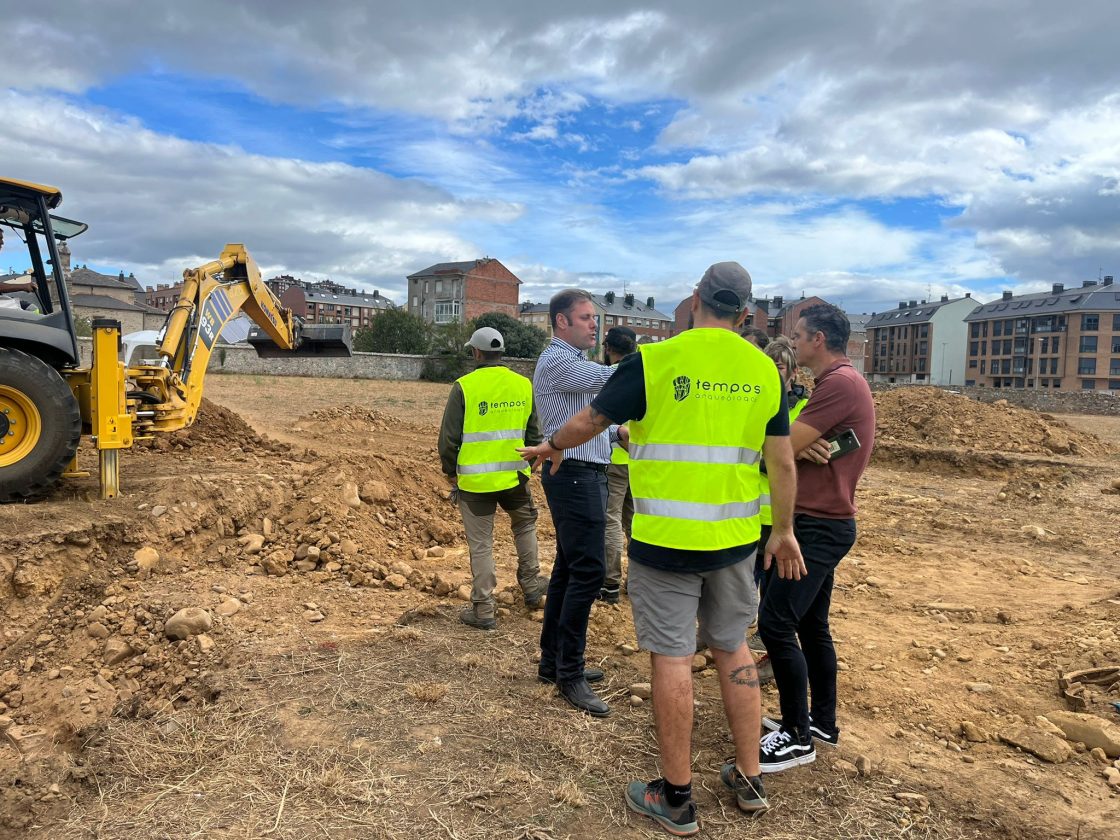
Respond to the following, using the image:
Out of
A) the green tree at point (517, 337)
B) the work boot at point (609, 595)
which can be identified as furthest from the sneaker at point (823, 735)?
the green tree at point (517, 337)

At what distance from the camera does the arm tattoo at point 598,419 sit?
2898mm

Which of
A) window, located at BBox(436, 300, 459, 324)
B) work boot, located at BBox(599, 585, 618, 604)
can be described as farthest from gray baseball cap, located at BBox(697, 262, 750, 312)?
window, located at BBox(436, 300, 459, 324)

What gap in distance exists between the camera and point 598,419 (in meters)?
2.92

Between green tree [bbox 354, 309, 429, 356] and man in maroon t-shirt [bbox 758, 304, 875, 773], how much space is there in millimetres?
43819

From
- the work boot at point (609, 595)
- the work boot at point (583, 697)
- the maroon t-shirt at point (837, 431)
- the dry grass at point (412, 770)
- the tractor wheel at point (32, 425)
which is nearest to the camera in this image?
the dry grass at point (412, 770)

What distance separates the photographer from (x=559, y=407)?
163 inches

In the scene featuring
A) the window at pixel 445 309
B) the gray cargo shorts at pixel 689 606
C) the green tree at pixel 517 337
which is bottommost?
the gray cargo shorts at pixel 689 606

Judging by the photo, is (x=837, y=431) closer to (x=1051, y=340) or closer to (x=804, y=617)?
(x=804, y=617)

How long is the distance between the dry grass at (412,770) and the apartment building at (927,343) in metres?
84.0

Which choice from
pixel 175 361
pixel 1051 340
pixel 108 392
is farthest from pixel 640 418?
pixel 1051 340

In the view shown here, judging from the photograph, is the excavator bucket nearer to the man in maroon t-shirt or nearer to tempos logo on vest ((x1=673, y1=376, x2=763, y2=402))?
the man in maroon t-shirt

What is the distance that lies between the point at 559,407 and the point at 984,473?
13.8 m

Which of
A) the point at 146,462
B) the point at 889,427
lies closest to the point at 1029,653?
the point at 146,462

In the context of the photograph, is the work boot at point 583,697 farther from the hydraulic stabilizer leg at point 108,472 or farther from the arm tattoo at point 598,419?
the hydraulic stabilizer leg at point 108,472
